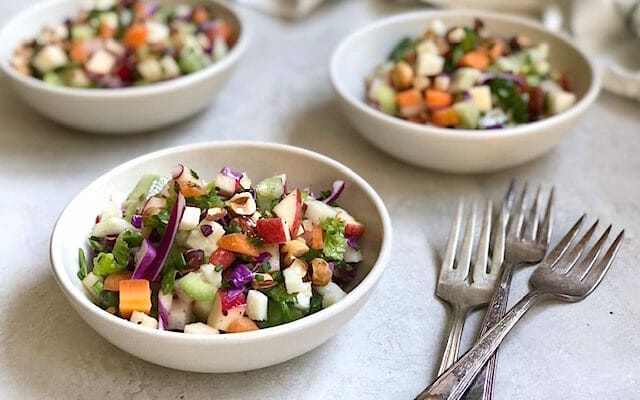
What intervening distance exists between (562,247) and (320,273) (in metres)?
0.42

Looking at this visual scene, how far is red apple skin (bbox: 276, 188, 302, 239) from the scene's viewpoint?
1.10 m

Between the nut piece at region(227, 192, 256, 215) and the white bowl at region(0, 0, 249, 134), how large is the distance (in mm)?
457

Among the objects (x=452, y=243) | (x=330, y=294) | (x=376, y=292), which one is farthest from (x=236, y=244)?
(x=452, y=243)

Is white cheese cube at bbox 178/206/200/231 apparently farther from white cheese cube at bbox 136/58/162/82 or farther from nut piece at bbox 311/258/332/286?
white cheese cube at bbox 136/58/162/82

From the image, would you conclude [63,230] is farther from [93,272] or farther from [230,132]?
[230,132]

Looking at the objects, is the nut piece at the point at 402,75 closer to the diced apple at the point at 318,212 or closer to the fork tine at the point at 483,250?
the fork tine at the point at 483,250

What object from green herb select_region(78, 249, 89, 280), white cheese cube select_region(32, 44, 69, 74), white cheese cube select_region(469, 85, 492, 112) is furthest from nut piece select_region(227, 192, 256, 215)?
white cheese cube select_region(32, 44, 69, 74)

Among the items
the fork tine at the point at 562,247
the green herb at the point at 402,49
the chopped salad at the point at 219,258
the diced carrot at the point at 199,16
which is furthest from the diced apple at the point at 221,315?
the diced carrot at the point at 199,16

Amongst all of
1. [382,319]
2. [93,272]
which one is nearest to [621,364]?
[382,319]

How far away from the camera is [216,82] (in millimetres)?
1580

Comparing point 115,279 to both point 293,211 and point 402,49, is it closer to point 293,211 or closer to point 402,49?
point 293,211

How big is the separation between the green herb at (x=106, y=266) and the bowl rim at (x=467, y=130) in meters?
0.56

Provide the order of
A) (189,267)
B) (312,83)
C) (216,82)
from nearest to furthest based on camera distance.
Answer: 1. (189,267)
2. (216,82)
3. (312,83)

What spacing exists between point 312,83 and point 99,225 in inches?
30.7
